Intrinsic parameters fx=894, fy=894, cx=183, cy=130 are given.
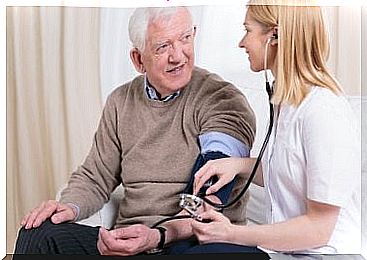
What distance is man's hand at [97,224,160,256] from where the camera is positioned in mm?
3072

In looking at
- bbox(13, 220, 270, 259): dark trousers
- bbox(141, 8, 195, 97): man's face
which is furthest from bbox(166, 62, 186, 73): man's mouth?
bbox(13, 220, 270, 259): dark trousers

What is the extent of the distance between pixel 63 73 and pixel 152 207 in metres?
0.57

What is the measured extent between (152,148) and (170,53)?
335 millimetres

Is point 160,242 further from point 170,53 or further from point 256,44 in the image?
point 256,44

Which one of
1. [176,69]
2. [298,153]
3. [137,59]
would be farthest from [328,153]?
[137,59]

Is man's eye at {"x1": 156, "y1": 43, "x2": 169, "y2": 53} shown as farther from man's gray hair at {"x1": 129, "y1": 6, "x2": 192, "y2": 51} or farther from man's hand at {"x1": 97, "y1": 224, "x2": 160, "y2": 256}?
man's hand at {"x1": 97, "y1": 224, "x2": 160, "y2": 256}

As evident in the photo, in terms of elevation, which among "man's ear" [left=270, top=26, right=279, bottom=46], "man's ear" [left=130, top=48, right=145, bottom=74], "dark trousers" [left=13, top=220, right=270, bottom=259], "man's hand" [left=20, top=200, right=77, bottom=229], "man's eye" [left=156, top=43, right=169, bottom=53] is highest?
"man's ear" [left=270, top=26, right=279, bottom=46]

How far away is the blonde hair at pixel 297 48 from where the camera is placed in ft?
10.0

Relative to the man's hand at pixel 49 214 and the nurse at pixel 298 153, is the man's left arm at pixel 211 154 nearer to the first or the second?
the nurse at pixel 298 153

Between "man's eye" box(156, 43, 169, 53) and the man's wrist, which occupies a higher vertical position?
"man's eye" box(156, 43, 169, 53)

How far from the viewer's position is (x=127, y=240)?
3.09m

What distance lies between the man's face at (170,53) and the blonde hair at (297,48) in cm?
25

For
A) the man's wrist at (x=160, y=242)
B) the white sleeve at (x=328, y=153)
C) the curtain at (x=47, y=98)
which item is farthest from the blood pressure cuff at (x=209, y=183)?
the curtain at (x=47, y=98)

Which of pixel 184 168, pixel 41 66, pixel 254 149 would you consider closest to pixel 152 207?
pixel 184 168
